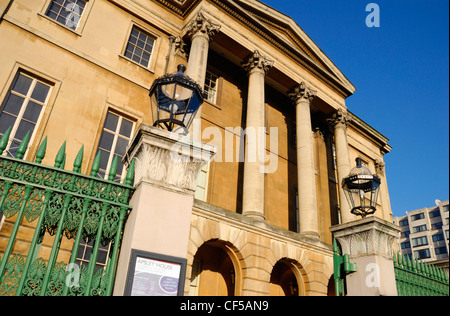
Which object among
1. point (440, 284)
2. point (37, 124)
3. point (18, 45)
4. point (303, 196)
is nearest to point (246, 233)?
point (303, 196)

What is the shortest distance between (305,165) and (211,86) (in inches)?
235

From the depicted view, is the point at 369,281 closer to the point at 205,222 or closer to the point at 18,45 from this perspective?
the point at 205,222

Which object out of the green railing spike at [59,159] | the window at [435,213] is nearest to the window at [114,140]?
the green railing spike at [59,159]

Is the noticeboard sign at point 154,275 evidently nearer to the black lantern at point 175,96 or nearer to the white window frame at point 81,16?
the black lantern at point 175,96

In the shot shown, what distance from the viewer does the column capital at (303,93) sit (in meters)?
16.3

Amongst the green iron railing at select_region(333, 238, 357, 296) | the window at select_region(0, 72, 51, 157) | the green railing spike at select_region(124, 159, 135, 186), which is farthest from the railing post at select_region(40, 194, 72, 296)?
the window at select_region(0, 72, 51, 157)

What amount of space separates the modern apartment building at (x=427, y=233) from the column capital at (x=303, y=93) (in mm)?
61215

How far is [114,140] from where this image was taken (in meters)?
11.4

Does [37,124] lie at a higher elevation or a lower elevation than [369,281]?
higher

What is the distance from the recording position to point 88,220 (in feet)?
11.8

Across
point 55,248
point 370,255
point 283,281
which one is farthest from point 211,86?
point 55,248

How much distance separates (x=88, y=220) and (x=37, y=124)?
7797mm

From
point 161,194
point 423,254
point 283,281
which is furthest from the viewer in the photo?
point 423,254

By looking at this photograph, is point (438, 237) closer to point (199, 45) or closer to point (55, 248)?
point (199, 45)
